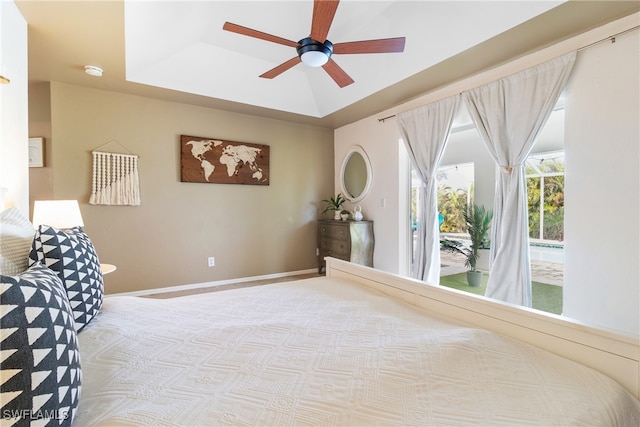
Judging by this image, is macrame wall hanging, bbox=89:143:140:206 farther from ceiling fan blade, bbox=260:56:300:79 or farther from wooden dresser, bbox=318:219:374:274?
wooden dresser, bbox=318:219:374:274

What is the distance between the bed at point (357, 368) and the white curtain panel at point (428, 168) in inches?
75.0

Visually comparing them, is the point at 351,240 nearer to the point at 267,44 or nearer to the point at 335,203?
the point at 335,203

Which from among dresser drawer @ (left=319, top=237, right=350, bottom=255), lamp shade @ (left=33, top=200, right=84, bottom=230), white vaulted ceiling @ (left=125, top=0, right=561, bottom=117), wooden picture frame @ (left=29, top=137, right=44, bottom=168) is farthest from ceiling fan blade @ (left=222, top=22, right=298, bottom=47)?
wooden picture frame @ (left=29, top=137, right=44, bottom=168)

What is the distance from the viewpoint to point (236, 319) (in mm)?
1333

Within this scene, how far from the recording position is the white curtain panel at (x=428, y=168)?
3.08 m

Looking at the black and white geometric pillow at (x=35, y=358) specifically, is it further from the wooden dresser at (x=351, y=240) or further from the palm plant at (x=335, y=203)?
the palm plant at (x=335, y=203)

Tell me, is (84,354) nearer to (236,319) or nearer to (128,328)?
(128,328)

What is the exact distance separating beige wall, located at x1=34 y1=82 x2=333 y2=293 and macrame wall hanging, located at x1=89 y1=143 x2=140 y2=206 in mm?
78

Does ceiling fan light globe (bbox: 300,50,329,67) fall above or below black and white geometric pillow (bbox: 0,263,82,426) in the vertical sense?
above

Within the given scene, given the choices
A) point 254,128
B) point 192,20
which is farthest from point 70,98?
A: point 254,128

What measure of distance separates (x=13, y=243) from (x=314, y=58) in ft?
5.93

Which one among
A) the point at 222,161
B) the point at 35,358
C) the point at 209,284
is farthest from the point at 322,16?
the point at 209,284

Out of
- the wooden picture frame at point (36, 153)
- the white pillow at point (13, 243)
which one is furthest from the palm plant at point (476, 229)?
the wooden picture frame at point (36, 153)

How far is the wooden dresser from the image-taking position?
385 centimetres
